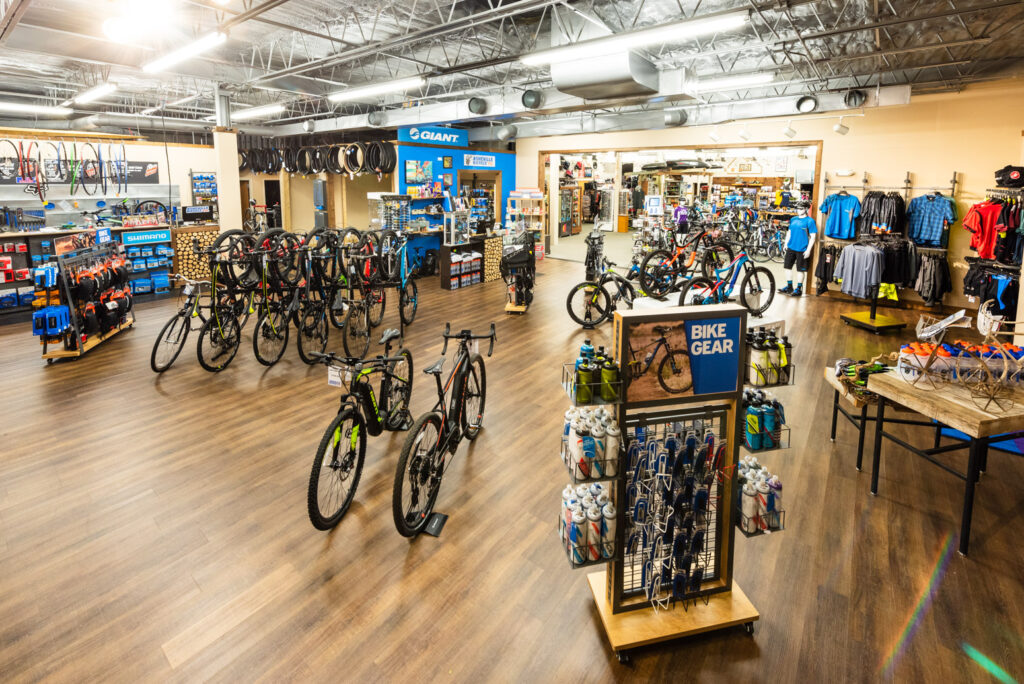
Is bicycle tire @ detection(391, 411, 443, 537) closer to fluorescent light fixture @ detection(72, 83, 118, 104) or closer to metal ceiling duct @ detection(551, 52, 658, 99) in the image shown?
metal ceiling duct @ detection(551, 52, 658, 99)

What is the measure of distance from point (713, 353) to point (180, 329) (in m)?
5.38

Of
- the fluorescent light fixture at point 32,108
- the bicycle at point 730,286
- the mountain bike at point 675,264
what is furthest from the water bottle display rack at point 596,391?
the fluorescent light fixture at point 32,108

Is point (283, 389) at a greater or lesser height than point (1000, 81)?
lesser

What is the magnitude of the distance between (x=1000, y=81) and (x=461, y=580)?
10.8 m

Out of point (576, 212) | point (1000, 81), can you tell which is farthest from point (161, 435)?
point (576, 212)

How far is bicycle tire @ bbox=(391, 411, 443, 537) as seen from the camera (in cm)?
293

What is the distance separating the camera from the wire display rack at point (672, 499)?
233cm

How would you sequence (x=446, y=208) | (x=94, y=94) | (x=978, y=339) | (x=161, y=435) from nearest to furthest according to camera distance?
(x=161, y=435), (x=978, y=339), (x=94, y=94), (x=446, y=208)

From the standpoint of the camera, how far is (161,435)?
14.4 ft

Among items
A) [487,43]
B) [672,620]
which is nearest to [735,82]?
[487,43]

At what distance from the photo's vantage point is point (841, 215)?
32.1 feet

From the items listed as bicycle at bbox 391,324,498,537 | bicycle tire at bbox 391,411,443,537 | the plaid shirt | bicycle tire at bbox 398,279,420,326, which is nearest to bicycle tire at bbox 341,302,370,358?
bicycle tire at bbox 398,279,420,326

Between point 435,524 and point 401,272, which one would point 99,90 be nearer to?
point 401,272

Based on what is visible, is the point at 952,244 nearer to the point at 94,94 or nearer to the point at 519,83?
the point at 519,83
